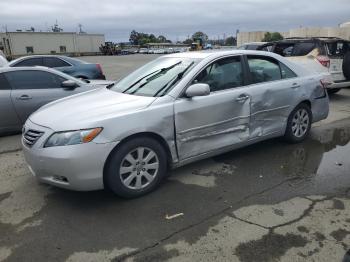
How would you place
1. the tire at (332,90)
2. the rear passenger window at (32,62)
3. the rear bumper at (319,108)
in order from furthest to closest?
the rear passenger window at (32,62)
the tire at (332,90)
the rear bumper at (319,108)

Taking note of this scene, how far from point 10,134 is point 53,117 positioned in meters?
3.42

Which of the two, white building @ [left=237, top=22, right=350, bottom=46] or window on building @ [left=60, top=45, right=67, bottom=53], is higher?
white building @ [left=237, top=22, right=350, bottom=46]

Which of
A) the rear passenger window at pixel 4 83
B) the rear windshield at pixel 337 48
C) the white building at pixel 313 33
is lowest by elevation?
the rear passenger window at pixel 4 83

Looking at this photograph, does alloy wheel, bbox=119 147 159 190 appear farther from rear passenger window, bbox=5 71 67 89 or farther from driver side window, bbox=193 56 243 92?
rear passenger window, bbox=5 71 67 89

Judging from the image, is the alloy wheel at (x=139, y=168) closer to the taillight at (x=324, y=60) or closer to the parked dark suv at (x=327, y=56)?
the parked dark suv at (x=327, y=56)

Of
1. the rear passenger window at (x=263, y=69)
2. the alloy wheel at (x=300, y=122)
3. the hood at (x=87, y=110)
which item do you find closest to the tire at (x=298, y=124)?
the alloy wheel at (x=300, y=122)

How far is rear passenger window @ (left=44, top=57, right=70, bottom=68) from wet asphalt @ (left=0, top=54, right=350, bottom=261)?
6.84 m

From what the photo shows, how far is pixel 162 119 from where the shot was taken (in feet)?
13.2

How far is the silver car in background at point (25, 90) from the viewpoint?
256 inches

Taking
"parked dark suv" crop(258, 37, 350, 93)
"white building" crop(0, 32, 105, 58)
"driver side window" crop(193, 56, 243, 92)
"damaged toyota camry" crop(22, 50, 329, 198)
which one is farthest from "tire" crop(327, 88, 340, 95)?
"white building" crop(0, 32, 105, 58)

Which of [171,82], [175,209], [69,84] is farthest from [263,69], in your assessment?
[69,84]

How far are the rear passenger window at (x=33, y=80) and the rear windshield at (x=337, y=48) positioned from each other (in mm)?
6932

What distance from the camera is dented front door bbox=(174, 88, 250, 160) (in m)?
4.23

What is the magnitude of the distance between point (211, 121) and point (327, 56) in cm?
646
